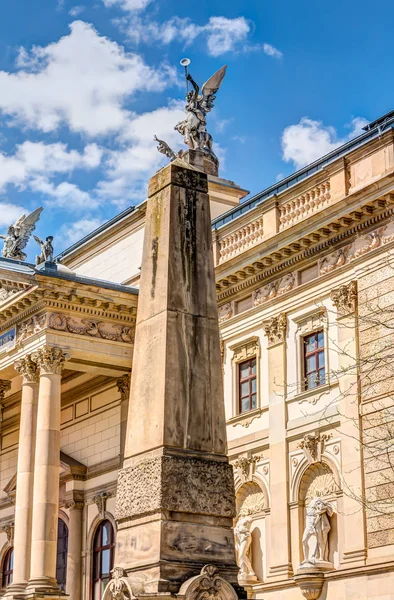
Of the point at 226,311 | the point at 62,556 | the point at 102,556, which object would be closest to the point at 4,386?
the point at 102,556

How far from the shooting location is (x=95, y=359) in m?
32.4

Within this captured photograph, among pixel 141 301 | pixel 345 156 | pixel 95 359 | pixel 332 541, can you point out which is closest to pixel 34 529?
pixel 95 359

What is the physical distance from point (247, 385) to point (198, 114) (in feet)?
33.5

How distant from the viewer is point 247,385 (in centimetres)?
3073

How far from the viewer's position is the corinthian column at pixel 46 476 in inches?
1145

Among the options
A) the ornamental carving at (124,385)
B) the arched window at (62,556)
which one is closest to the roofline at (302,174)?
the ornamental carving at (124,385)

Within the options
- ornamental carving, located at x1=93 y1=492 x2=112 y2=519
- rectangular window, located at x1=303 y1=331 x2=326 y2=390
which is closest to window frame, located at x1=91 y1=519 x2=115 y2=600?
ornamental carving, located at x1=93 y1=492 x2=112 y2=519

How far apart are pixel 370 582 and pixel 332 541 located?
6.20 feet

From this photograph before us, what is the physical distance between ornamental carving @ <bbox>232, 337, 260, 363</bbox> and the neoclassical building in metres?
0.04

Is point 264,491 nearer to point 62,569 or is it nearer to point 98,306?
point 98,306

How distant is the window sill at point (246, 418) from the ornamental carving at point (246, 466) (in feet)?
3.02

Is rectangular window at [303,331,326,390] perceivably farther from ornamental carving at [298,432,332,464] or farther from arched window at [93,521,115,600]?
arched window at [93,521,115,600]

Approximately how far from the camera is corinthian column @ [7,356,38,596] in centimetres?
2956

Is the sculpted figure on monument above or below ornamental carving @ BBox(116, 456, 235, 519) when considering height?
above
